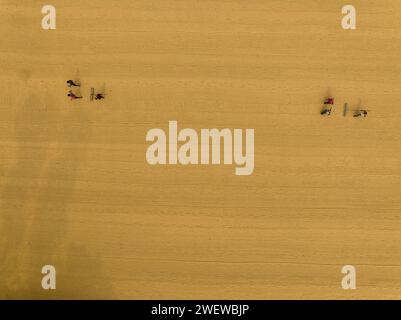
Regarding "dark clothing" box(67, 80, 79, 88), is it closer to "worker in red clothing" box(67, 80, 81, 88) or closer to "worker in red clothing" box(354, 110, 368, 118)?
"worker in red clothing" box(67, 80, 81, 88)

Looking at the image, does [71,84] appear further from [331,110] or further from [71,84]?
[331,110]

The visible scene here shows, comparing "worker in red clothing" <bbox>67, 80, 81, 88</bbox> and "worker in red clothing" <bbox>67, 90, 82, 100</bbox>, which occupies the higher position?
"worker in red clothing" <bbox>67, 80, 81, 88</bbox>

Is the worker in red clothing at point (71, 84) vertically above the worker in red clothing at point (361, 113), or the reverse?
the worker in red clothing at point (71, 84)

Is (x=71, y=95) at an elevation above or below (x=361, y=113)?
above

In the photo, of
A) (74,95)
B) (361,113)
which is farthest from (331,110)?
(74,95)

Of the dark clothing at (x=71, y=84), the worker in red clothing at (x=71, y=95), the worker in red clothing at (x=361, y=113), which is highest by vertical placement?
the dark clothing at (x=71, y=84)

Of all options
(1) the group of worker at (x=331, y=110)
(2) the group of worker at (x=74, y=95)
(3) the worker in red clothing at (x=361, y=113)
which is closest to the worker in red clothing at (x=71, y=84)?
(2) the group of worker at (x=74, y=95)

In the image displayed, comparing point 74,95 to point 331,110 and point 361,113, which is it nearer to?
Answer: point 331,110

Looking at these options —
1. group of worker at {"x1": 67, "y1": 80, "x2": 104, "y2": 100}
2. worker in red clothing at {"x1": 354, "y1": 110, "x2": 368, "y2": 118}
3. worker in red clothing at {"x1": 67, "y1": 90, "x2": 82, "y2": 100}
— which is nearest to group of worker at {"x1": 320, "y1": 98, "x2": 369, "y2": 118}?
worker in red clothing at {"x1": 354, "y1": 110, "x2": 368, "y2": 118}

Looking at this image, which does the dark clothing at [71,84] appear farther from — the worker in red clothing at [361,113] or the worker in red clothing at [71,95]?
the worker in red clothing at [361,113]

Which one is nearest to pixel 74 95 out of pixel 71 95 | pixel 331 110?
pixel 71 95

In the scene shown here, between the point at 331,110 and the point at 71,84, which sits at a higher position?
the point at 71,84
